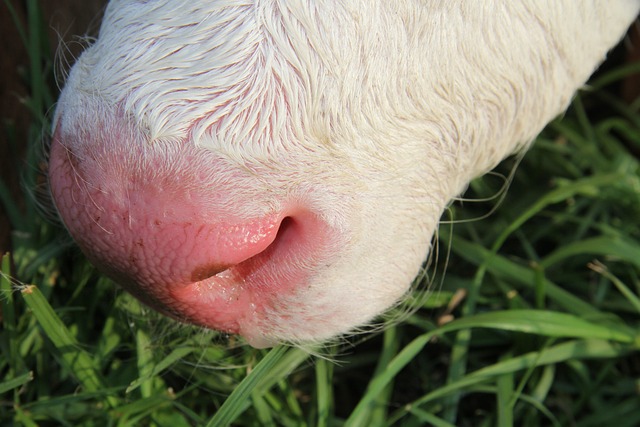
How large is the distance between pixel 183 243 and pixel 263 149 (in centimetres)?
17

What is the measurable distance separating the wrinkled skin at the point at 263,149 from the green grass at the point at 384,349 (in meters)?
0.21

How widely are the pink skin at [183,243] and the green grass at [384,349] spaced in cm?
20

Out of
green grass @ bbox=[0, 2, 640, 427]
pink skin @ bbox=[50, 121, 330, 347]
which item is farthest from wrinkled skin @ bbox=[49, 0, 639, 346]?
green grass @ bbox=[0, 2, 640, 427]

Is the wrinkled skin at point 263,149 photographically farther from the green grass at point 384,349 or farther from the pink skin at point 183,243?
the green grass at point 384,349

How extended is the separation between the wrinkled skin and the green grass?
21cm

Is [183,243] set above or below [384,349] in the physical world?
above

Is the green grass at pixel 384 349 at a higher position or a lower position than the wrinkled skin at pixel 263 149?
lower

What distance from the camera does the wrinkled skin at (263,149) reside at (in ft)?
3.66

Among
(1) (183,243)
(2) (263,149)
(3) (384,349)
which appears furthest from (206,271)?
(3) (384,349)

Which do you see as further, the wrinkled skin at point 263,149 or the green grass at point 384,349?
the green grass at point 384,349

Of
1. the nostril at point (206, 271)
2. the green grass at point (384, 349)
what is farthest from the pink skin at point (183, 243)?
the green grass at point (384, 349)

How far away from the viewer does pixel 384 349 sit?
1.68 meters

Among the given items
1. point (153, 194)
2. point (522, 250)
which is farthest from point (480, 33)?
point (522, 250)

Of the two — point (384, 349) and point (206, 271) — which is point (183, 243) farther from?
point (384, 349)
